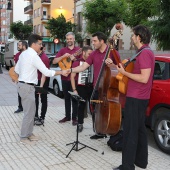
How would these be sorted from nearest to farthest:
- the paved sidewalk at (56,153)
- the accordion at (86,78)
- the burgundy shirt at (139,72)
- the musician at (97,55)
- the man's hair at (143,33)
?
the burgundy shirt at (139,72)
the man's hair at (143,33)
the paved sidewalk at (56,153)
the musician at (97,55)
the accordion at (86,78)

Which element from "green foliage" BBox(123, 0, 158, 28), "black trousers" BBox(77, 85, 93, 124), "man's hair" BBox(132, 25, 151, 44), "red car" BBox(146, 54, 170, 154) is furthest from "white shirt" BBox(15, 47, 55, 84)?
"green foliage" BBox(123, 0, 158, 28)

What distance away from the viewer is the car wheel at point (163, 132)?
214 inches

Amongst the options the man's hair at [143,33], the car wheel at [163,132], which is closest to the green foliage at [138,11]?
the car wheel at [163,132]

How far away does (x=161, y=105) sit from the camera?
217 inches

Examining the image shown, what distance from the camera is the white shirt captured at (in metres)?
5.41

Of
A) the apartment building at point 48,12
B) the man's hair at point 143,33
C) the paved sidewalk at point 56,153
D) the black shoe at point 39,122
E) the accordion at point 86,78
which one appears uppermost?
the apartment building at point 48,12

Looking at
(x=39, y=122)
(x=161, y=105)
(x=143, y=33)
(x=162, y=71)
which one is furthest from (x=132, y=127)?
(x=39, y=122)

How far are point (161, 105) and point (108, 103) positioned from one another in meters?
1.27

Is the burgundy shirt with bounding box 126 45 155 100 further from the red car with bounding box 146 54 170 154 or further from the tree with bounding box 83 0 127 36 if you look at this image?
the tree with bounding box 83 0 127 36

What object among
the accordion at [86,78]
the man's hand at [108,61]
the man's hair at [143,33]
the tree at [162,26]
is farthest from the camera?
the tree at [162,26]

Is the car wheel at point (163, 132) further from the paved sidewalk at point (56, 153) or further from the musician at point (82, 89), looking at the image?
the musician at point (82, 89)

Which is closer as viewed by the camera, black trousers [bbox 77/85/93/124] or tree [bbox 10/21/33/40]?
black trousers [bbox 77/85/93/124]

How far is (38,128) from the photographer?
676 centimetres

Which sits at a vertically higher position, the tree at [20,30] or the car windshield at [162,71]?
the tree at [20,30]
